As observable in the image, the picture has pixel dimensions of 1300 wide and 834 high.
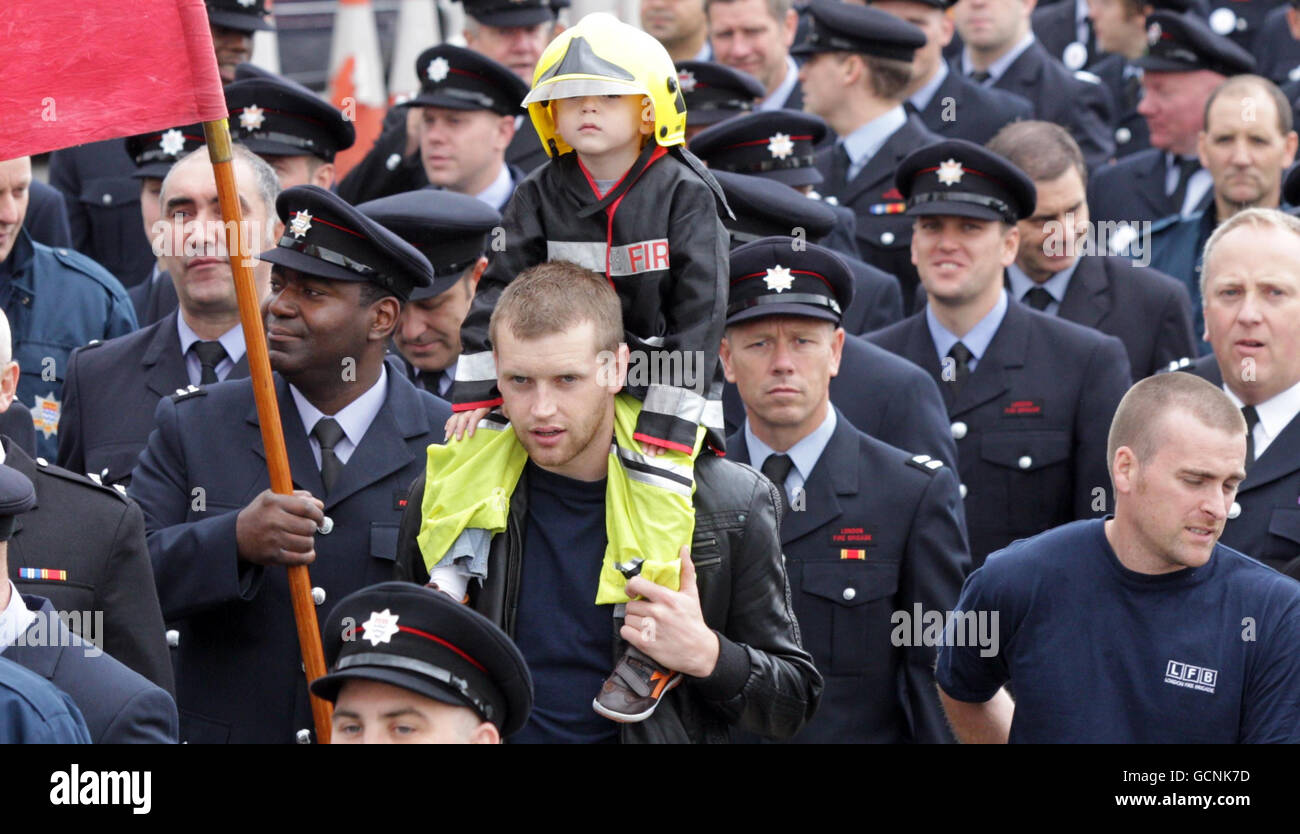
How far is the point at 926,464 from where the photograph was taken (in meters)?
6.75

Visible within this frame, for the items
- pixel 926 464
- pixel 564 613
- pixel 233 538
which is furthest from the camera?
pixel 926 464

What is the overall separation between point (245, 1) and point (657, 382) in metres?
5.27

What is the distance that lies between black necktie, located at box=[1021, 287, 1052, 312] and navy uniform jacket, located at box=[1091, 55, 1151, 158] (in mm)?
3968

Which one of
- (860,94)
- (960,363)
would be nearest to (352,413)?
(960,363)

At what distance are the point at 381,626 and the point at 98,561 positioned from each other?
1370mm

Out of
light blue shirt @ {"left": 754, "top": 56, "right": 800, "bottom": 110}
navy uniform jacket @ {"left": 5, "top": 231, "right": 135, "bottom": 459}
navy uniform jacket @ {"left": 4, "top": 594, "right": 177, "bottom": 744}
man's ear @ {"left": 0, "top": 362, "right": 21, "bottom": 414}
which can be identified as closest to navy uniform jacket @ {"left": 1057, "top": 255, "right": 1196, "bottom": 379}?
light blue shirt @ {"left": 754, "top": 56, "right": 800, "bottom": 110}

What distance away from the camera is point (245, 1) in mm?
9789

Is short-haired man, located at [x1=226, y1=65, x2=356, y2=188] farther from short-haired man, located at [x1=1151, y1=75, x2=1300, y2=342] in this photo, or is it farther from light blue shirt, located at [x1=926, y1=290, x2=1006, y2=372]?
short-haired man, located at [x1=1151, y1=75, x2=1300, y2=342]

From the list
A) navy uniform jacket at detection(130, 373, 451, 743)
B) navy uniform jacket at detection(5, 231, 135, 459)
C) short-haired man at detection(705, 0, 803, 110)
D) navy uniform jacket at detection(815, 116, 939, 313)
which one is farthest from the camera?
short-haired man at detection(705, 0, 803, 110)

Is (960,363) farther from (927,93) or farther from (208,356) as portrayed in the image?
(927,93)

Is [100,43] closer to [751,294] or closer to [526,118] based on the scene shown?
[751,294]

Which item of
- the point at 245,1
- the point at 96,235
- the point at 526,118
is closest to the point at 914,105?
the point at 526,118

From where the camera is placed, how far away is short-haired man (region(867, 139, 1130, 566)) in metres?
7.78

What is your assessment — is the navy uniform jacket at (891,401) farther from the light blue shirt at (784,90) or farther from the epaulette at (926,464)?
the light blue shirt at (784,90)
